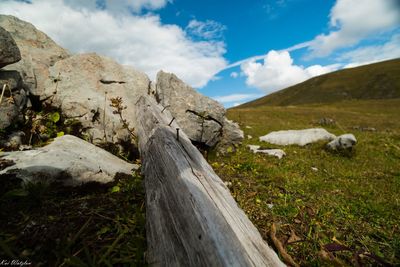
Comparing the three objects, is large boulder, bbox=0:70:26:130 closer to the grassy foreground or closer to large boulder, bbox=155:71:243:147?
large boulder, bbox=155:71:243:147

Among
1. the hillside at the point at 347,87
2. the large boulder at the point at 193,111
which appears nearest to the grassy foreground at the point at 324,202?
the large boulder at the point at 193,111

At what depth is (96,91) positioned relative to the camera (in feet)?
26.0

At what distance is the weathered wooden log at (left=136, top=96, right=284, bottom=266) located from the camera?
2.08m

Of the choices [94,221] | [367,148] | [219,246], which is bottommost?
[367,148]

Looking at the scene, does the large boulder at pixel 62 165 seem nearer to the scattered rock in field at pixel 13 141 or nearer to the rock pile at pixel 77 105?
the rock pile at pixel 77 105

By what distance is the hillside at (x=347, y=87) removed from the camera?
129125mm

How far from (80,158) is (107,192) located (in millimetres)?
826

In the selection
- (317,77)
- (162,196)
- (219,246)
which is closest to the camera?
(219,246)

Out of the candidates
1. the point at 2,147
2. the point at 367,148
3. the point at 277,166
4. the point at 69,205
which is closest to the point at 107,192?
the point at 69,205

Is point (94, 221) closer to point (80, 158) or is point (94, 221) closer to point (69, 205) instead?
point (69, 205)

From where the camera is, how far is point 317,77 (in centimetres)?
17275

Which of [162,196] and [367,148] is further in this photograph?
[367,148]

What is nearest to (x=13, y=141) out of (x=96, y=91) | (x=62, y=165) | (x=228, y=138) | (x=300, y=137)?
(x=62, y=165)

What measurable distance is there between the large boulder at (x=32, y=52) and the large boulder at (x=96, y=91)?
28cm
